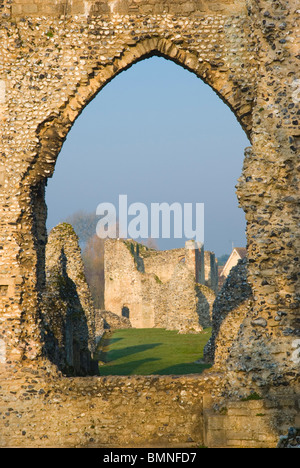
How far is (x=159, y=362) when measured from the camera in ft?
48.3

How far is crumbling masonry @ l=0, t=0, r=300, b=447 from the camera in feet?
26.0

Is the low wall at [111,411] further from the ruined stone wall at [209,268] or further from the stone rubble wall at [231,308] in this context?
the ruined stone wall at [209,268]

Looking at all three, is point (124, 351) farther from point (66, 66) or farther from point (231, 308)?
point (66, 66)

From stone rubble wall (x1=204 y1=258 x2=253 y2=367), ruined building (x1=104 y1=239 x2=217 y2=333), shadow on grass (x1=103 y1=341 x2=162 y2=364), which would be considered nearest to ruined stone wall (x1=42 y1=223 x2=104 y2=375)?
shadow on grass (x1=103 y1=341 x2=162 y2=364)

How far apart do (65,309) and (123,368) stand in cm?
359

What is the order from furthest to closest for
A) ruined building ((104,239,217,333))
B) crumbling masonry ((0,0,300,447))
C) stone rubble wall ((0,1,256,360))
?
ruined building ((104,239,217,333)) → stone rubble wall ((0,1,256,360)) → crumbling masonry ((0,0,300,447))

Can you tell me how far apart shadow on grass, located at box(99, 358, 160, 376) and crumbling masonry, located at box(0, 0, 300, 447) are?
4711 mm

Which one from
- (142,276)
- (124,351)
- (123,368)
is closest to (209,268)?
(142,276)

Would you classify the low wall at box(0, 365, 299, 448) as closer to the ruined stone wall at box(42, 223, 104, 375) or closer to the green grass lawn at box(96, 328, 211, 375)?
the ruined stone wall at box(42, 223, 104, 375)

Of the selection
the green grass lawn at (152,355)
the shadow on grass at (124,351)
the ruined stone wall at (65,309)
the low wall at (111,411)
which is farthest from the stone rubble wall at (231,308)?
the shadow on grass at (124,351)

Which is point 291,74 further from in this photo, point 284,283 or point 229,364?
point 229,364

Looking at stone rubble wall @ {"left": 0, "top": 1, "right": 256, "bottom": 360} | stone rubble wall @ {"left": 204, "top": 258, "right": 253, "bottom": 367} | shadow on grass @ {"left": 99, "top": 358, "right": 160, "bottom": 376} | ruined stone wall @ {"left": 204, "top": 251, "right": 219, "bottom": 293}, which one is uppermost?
ruined stone wall @ {"left": 204, "top": 251, "right": 219, "bottom": 293}

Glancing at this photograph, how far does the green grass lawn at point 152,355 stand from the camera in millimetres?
13695

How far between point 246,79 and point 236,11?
2.82ft
